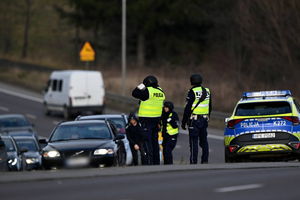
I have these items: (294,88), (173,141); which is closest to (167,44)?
(294,88)

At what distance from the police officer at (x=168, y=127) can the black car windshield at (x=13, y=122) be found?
16.2 meters

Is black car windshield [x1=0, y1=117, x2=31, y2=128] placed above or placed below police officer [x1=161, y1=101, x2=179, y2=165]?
below

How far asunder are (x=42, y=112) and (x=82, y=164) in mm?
28934

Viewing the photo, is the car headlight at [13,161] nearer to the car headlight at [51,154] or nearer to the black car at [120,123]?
the black car at [120,123]

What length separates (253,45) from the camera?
4609 cm

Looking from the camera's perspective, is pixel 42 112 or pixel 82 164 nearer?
pixel 82 164

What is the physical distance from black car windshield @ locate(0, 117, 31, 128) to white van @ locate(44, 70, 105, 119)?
6568mm

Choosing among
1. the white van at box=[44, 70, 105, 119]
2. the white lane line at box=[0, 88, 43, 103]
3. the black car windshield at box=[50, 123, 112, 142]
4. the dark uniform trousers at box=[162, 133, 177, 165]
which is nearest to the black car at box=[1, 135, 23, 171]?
the black car windshield at box=[50, 123, 112, 142]

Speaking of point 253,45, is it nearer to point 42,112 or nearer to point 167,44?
point 42,112

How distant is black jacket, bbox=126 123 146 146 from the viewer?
1958cm

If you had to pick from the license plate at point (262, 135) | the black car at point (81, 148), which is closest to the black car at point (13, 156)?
the black car at point (81, 148)

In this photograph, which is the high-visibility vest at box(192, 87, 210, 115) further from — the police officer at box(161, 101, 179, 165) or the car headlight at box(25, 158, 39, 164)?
the car headlight at box(25, 158, 39, 164)

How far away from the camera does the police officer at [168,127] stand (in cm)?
2023

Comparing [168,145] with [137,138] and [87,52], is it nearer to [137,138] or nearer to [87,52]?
[137,138]
